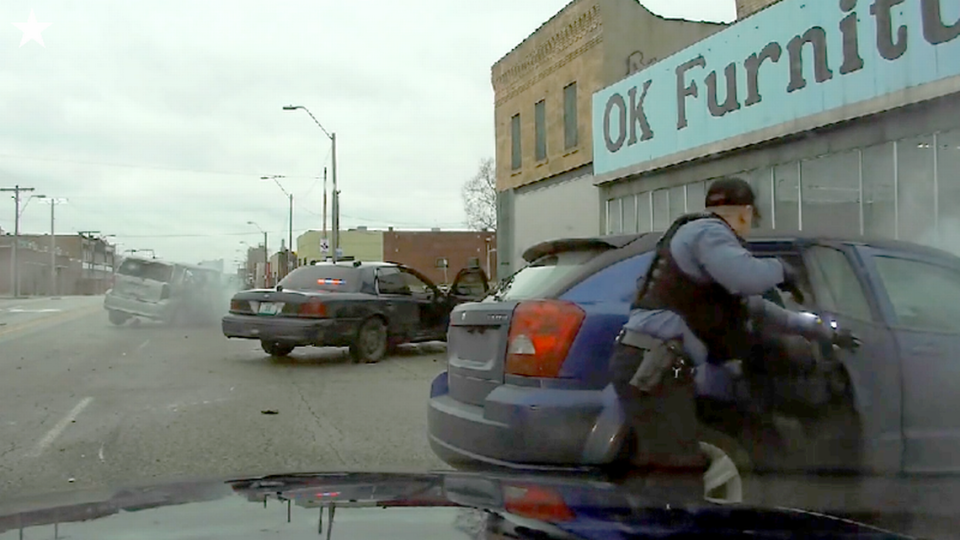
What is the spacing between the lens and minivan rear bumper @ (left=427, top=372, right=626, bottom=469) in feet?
12.5

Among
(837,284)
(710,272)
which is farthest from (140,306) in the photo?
(710,272)

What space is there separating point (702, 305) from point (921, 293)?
160cm

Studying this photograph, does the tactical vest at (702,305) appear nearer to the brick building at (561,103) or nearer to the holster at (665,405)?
the holster at (665,405)

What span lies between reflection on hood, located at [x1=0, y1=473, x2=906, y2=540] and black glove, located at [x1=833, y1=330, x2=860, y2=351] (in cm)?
151

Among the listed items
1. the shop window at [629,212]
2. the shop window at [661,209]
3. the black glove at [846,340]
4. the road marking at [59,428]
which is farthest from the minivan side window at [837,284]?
the shop window at [629,212]

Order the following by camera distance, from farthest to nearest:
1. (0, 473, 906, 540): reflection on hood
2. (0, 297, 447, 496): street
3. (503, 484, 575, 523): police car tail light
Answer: (0, 297, 447, 496): street, (503, 484, 575, 523): police car tail light, (0, 473, 906, 540): reflection on hood

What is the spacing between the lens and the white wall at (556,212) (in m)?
20.3

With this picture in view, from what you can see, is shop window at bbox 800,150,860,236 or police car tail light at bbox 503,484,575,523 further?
shop window at bbox 800,150,860,236

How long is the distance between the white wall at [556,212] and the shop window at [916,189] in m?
7.75

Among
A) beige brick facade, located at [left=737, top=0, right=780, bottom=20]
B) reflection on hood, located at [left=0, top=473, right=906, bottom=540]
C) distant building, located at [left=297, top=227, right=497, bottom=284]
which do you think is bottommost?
reflection on hood, located at [left=0, top=473, right=906, bottom=540]

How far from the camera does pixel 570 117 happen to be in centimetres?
2200

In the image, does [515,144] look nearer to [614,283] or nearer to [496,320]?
[496,320]

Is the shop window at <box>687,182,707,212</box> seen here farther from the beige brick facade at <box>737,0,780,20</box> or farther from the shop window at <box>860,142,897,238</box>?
the shop window at <box>860,142,897,238</box>

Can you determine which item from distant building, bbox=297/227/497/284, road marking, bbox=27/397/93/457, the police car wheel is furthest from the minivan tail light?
distant building, bbox=297/227/497/284
